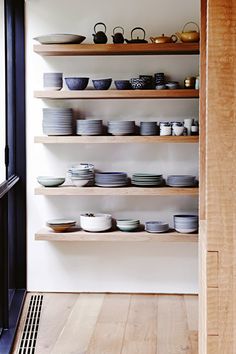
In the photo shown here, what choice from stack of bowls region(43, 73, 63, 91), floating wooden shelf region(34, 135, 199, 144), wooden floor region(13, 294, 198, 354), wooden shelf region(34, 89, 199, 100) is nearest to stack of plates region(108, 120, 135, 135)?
floating wooden shelf region(34, 135, 199, 144)

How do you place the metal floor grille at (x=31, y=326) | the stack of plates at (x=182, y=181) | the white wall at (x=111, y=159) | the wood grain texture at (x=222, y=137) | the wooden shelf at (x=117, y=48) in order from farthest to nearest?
the white wall at (x=111, y=159), the stack of plates at (x=182, y=181), the wooden shelf at (x=117, y=48), the metal floor grille at (x=31, y=326), the wood grain texture at (x=222, y=137)

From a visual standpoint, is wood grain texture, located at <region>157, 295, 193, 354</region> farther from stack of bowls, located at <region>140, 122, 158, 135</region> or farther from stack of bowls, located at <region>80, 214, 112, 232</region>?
stack of bowls, located at <region>140, 122, 158, 135</region>

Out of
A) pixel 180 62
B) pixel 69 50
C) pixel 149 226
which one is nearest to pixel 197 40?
pixel 180 62

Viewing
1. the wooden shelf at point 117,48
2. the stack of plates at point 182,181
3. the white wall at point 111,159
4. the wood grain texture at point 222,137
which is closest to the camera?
the wood grain texture at point 222,137

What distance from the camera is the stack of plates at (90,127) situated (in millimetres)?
4750

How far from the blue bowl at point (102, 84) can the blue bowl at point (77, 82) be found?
2.7 inches

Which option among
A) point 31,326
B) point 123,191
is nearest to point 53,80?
point 123,191

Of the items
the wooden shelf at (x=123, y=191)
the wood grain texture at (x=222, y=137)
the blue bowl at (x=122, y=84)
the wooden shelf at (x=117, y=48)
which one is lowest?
the wooden shelf at (x=123, y=191)

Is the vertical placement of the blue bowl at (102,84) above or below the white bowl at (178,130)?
above

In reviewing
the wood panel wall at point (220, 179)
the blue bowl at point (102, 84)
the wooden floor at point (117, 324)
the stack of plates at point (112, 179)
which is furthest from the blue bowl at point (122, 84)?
the wood panel wall at point (220, 179)

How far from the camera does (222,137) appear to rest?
1806mm

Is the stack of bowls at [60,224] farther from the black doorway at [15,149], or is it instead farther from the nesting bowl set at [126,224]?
the black doorway at [15,149]

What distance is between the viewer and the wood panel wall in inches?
70.6

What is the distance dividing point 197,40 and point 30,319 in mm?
2147
